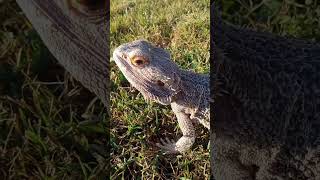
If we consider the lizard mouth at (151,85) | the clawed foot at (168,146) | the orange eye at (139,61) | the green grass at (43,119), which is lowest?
the green grass at (43,119)

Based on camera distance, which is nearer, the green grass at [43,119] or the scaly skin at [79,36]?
the scaly skin at [79,36]

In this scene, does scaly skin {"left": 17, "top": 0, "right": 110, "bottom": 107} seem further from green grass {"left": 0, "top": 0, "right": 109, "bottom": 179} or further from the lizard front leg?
the lizard front leg

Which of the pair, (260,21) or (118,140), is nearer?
(118,140)

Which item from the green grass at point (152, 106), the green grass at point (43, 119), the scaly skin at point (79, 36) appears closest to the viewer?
the green grass at point (152, 106)

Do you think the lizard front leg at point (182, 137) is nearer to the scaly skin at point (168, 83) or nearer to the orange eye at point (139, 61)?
the scaly skin at point (168, 83)

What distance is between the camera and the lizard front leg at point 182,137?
1.89 m

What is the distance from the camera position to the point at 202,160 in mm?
1872

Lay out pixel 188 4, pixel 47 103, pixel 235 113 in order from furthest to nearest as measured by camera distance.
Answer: pixel 47 103, pixel 235 113, pixel 188 4

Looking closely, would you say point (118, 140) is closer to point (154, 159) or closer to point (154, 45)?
point (154, 159)

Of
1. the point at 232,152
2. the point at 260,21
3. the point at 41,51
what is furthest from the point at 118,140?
the point at 260,21

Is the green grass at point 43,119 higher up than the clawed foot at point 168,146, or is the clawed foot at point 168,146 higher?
the clawed foot at point 168,146

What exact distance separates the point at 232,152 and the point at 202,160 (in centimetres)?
20

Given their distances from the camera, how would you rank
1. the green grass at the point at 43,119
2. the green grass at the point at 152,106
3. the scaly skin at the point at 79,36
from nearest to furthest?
1. the green grass at the point at 152,106
2. the scaly skin at the point at 79,36
3. the green grass at the point at 43,119

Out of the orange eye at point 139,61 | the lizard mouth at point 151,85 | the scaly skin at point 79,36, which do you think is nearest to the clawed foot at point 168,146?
the lizard mouth at point 151,85
